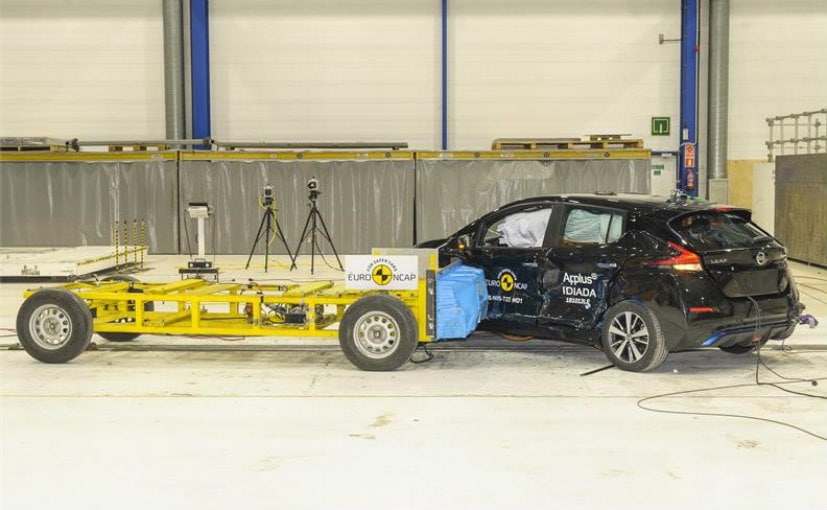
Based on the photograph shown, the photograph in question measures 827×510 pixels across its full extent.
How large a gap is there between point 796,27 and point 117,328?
67.5 feet

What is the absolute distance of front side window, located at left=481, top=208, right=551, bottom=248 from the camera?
941cm

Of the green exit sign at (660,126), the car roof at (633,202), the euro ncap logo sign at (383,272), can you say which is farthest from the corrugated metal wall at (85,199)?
the euro ncap logo sign at (383,272)

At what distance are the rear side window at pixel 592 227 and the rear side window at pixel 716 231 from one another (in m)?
0.53

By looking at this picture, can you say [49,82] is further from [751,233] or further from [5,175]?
[751,233]

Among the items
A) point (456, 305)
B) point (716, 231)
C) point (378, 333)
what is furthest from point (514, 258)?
point (716, 231)

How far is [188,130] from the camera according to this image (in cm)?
2523

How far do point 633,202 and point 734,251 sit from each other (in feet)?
3.35

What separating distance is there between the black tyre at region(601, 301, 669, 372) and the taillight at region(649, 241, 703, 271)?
402 millimetres

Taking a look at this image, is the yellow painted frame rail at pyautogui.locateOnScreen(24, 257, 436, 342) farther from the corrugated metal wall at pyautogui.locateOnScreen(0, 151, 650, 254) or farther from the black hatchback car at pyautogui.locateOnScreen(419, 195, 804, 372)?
the corrugated metal wall at pyautogui.locateOnScreen(0, 151, 650, 254)

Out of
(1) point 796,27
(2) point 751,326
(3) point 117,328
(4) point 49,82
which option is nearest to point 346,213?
(4) point 49,82

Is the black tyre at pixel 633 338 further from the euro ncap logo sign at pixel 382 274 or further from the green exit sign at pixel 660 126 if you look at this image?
the green exit sign at pixel 660 126

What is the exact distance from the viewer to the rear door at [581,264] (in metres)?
8.80

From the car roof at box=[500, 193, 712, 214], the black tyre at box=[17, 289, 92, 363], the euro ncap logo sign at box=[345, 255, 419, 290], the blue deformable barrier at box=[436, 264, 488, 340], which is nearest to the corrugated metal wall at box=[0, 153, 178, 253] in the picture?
the black tyre at box=[17, 289, 92, 363]

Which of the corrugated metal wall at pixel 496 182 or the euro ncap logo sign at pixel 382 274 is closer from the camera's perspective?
the euro ncap logo sign at pixel 382 274
